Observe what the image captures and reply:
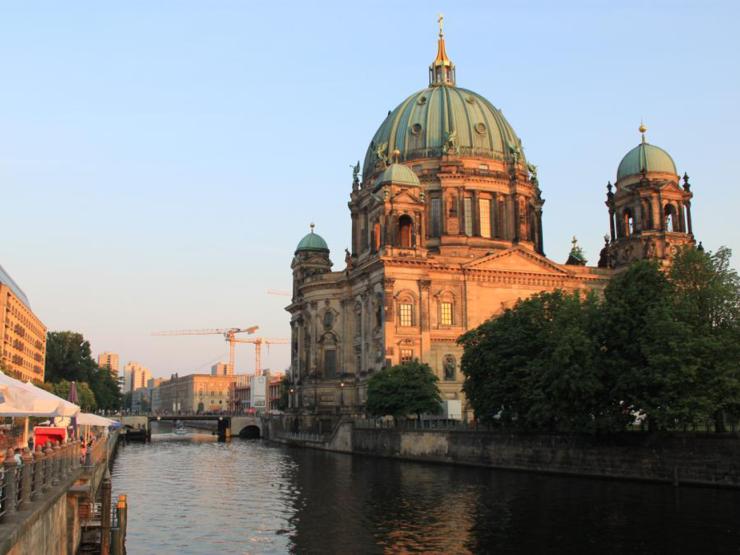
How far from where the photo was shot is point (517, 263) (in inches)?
4058

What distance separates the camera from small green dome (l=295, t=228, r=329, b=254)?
430ft

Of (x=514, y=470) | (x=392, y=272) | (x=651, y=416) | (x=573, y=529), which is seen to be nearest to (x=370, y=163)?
(x=392, y=272)

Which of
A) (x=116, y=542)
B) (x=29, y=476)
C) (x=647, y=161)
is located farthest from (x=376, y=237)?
(x=29, y=476)

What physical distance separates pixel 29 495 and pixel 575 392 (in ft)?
140

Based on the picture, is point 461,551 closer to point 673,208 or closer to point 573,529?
point 573,529

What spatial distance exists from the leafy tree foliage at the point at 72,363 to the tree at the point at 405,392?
3628 inches

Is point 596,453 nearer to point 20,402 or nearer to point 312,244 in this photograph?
point 20,402

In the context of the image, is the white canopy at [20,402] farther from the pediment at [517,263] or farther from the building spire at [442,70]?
the building spire at [442,70]

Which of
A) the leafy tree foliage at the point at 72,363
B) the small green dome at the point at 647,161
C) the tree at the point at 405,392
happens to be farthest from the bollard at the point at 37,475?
the leafy tree foliage at the point at 72,363

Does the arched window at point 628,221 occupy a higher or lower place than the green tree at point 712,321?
higher

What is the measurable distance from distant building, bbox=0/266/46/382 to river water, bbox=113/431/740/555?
5220cm

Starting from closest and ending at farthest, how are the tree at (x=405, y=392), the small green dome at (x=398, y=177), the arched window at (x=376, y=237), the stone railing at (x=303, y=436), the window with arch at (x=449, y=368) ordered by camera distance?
the tree at (x=405, y=392) < the window with arch at (x=449, y=368) < the small green dome at (x=398, y=177) < the stone railing at (x=303, y=436) < the arched window at (x=376, y=237)

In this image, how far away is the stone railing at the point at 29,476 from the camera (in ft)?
61.5

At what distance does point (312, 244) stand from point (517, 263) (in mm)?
39921
